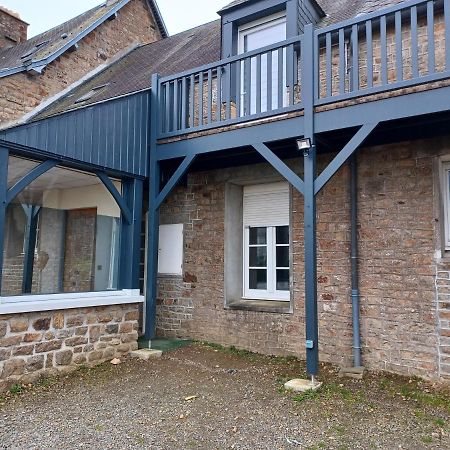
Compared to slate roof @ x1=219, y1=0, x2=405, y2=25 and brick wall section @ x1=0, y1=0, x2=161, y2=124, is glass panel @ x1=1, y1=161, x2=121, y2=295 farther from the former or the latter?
brick wall section @ x1=0, y1=0, x2=161, y2=124

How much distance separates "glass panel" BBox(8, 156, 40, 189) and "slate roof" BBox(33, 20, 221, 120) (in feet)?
11.7

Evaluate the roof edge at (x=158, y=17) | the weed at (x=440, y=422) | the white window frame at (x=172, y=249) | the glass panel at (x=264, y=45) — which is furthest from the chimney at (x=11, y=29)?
the weed at (x=440, y=422)

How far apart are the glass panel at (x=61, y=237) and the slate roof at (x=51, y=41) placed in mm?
4094

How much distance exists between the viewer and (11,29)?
13453mm

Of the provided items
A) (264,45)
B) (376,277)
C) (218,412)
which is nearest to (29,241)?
(218,412)

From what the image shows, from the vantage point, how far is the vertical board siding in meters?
5.37

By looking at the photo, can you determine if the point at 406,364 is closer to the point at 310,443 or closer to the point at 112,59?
the point at 310,443

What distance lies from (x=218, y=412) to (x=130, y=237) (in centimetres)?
313

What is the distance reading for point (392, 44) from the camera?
233 inches

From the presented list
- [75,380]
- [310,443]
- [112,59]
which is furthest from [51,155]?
[112,59]

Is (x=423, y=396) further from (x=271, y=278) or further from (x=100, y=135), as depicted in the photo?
(x=100, y=135)

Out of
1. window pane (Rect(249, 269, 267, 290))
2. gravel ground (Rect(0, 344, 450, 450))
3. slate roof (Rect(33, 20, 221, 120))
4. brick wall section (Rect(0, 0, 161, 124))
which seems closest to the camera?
gravel ground (Rect(0, 344, 450, 450))

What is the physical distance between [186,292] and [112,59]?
720 centimetres

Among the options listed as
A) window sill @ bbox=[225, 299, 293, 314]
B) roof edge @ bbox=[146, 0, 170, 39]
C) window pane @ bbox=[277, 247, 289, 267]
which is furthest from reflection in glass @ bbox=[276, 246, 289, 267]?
roof edge @ bbox=[146, 0, 170, 39]
